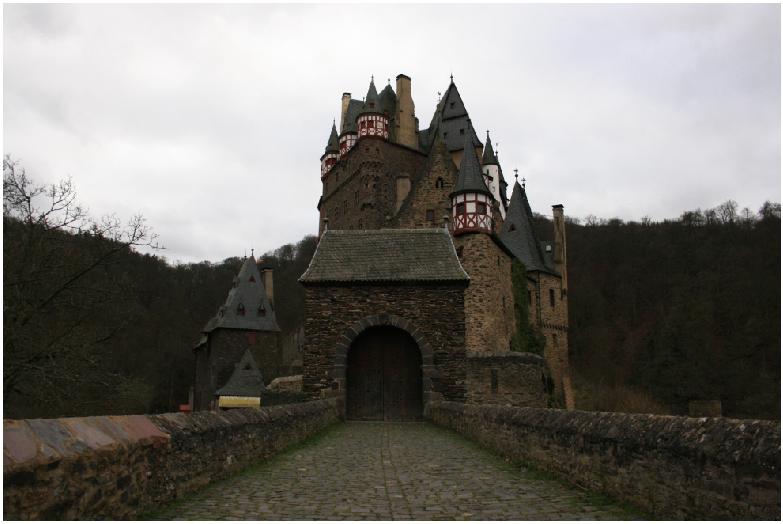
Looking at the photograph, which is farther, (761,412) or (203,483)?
(761,412)

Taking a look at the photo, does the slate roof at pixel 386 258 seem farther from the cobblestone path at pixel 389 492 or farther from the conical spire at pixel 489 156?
the conical spire at pixel 489 156

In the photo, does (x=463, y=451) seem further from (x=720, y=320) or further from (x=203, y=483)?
(x=720, y=320)

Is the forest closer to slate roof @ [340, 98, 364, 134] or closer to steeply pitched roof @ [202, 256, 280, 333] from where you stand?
steeply pitched roof @ [202, 256, 280, 333]

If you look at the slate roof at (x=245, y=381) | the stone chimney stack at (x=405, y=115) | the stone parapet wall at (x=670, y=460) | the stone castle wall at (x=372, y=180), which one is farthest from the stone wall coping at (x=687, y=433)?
the stone chimney stack at (x=405, y=115)

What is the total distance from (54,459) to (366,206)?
156 feet

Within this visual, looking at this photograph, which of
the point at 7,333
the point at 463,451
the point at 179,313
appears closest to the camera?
the point at 463,451

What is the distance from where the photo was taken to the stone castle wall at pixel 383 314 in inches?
761

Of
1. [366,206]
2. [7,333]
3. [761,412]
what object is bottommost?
[761,412]

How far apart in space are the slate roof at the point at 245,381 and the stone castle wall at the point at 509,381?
30403mm

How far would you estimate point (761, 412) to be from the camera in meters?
40.4

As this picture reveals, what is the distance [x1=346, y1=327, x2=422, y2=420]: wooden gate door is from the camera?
20.0m

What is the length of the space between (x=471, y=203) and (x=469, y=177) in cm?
195

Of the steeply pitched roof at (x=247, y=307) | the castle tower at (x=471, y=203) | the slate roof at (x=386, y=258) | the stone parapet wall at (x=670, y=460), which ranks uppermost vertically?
the castle tower at (x=471, y=203)

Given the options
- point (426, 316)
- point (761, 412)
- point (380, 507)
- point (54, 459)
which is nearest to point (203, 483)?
point (380, 507)
